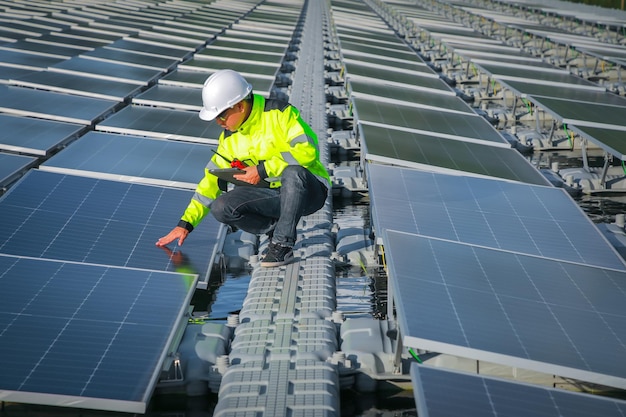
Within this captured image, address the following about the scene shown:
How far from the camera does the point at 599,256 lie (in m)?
6.62

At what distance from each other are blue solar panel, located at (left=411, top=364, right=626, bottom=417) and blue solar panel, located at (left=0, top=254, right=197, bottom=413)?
1682 mm

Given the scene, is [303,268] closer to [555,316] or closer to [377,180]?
[377,180]

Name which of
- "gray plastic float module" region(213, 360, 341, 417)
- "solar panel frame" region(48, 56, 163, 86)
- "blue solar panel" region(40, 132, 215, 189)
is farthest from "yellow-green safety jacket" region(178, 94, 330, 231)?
"solar panel frame" region(48, 56, 163, 86)

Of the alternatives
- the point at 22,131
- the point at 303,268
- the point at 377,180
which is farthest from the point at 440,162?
the point at 22,131

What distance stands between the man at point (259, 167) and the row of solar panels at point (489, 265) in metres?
0.80

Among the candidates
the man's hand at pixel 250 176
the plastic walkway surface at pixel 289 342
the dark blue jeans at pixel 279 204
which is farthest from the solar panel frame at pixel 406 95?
the man's hand at pixel 250 176

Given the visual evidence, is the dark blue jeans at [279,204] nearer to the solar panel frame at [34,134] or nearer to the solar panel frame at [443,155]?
the solar panel frame at [443,155]

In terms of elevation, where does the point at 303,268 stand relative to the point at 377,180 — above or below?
below

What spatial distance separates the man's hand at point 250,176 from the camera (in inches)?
274

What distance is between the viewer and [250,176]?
6.97 metres

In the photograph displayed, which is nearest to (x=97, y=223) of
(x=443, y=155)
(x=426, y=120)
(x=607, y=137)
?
(x=443, y=155)

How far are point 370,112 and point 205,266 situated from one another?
6.63m

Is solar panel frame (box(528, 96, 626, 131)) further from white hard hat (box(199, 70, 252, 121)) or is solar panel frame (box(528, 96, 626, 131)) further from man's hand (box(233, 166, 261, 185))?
white hard hat (box(199, 70, 252, 121))

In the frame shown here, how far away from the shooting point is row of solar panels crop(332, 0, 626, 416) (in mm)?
4613
